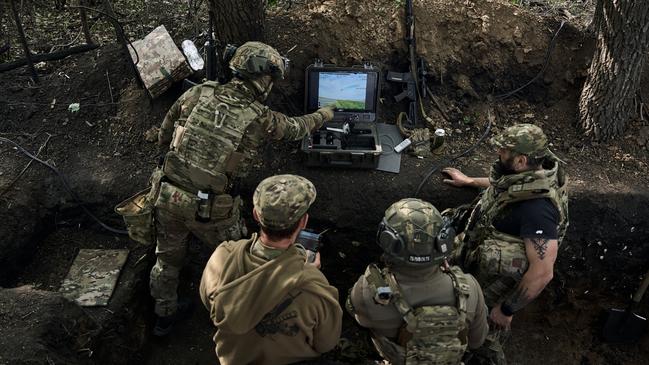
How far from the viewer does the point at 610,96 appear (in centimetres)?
574

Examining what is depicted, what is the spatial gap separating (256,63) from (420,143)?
236cm

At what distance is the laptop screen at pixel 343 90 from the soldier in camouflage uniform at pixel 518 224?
1.62 m

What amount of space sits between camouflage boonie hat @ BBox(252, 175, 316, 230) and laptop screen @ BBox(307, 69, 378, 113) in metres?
2.38

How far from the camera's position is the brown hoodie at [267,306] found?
271 cm

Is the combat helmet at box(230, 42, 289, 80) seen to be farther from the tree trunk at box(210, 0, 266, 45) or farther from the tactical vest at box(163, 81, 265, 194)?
the tree trunk at box(210, 0, 266, 45)

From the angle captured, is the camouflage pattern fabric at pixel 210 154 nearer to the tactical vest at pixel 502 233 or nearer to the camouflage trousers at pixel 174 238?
the camouflage trousers at pixel 174 238

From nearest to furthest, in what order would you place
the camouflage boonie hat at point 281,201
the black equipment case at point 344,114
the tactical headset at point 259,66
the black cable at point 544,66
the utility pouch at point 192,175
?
the camouflage boonie hat at point 281,201 < the tactical headset at point 259,66 < the utility pouch at point 192,175 < the black equipment case at point 344,114 < the black cable at point 544,66

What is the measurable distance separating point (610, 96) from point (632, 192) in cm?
111

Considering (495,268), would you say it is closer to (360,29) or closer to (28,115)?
(360,29)

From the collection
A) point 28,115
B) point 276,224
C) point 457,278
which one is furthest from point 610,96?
point 28,115

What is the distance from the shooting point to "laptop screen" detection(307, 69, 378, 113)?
205 inches

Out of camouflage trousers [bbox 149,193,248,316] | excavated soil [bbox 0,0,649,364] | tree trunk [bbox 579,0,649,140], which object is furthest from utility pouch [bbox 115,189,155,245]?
tree trunk [bbox 579,0,649,140]

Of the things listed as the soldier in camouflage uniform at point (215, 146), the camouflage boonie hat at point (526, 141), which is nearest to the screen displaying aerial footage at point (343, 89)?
the soldier in camouflage uniform at point (215, 146)

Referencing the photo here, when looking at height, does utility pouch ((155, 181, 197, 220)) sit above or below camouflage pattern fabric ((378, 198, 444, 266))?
below
